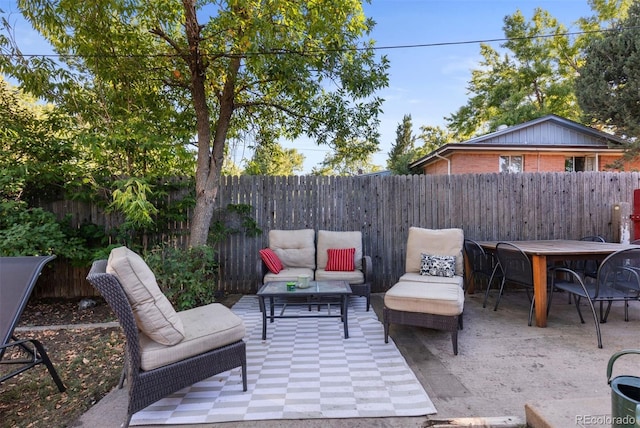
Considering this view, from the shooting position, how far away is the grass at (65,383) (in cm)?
205

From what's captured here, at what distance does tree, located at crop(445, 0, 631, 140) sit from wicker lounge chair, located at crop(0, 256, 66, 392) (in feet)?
60.0

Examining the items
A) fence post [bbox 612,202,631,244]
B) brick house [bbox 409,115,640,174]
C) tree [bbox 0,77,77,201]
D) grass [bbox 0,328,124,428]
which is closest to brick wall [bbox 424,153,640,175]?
brick house [bbox 409,115,640,174]

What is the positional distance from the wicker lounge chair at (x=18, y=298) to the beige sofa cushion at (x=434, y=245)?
3.75m

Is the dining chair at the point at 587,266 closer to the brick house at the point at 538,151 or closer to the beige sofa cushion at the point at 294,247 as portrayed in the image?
the beige sofa cushion at the point at 294,247

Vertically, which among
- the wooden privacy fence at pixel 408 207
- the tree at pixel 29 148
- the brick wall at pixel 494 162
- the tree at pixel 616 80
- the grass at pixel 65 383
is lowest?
the grass at pixel 65 383

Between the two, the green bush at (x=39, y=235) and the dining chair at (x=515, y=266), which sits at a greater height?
the green bush at (x=39, y=235)

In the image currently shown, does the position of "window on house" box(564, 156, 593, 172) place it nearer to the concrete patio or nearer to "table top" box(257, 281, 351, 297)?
the concrete patio

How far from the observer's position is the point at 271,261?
4543 mm

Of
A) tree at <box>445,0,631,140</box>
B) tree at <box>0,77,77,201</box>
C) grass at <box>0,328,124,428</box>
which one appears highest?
tree at <box>445,0,631,140</box>

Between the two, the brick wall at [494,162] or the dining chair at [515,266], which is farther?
the brick wall at [494,162]

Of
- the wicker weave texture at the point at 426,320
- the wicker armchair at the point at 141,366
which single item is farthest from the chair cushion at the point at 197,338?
the wicker weave texture at the point at 426,320

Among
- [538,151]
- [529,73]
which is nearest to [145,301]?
[538,151]

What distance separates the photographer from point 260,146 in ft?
20.8

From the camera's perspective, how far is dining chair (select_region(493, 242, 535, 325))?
3.66 m
